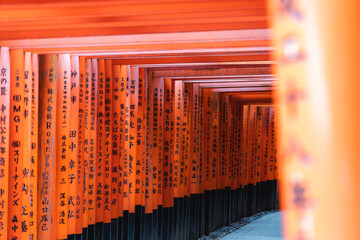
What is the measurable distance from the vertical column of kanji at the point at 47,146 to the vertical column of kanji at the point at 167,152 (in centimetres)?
367

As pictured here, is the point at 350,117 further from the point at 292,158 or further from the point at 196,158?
the point at 196,158

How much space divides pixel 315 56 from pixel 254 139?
15444 mm

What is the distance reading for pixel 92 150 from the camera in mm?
7531

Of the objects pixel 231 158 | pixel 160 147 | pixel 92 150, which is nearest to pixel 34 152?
pixel 92 150

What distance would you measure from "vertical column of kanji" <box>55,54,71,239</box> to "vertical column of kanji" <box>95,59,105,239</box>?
35.6 inches

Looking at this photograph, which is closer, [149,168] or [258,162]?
[149,168]

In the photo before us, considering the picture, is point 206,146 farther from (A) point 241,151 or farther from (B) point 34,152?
(B) point 34,152

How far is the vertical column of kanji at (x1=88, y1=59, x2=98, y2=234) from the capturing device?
7.50 metres

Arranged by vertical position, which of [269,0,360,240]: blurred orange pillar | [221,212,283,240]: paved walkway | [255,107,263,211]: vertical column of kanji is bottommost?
[221,212,283,240]: paved walkway

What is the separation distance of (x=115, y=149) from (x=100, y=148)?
40cm

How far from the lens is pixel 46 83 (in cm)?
659

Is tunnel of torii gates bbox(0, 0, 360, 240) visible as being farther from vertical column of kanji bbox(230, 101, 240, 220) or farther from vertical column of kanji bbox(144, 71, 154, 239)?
vertical column of kanji bbox(230, 101, 240, 220)

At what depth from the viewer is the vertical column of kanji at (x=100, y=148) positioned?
25.3 feet

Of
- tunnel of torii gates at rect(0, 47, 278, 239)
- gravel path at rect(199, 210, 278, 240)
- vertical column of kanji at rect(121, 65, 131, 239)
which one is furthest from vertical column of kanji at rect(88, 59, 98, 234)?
gravel path at rect(199, 210, 278, 240)
